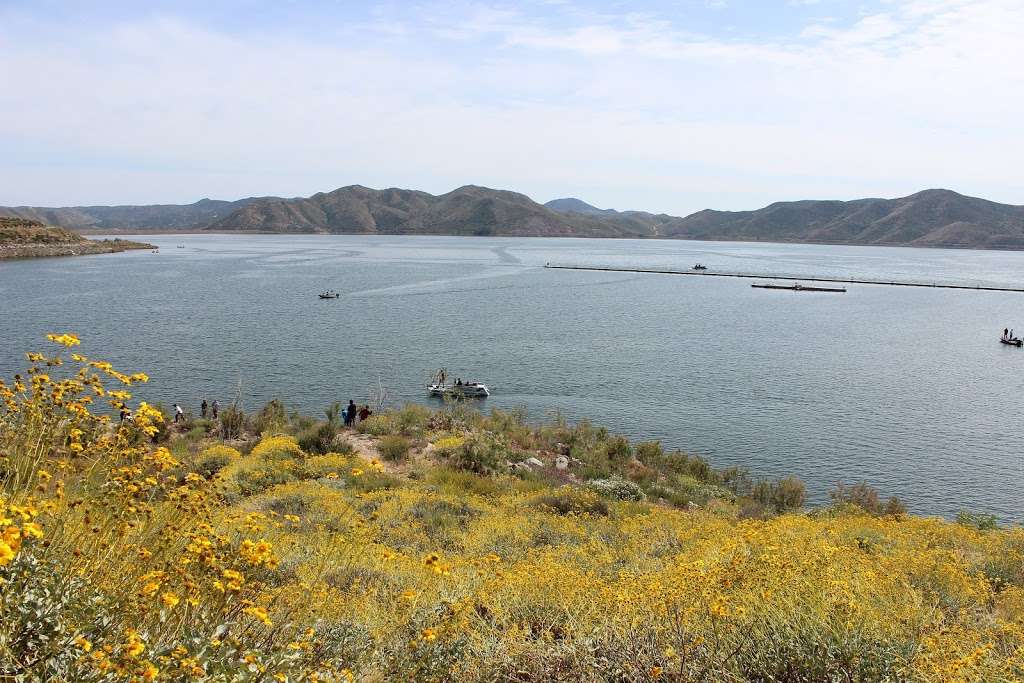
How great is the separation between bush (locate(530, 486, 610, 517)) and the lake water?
10603 millimetres

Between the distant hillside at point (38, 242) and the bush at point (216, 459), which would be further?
the distant hillside at point (38, 242)

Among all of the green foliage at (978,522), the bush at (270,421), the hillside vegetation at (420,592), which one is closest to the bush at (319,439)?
the bush at (270,421)

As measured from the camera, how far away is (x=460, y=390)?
32.3m

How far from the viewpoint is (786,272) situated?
393 ft

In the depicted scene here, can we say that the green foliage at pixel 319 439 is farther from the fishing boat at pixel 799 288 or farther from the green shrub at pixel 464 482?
the fishing boat at pixel 799 288

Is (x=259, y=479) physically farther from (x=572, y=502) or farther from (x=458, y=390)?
(x=458, y=390)

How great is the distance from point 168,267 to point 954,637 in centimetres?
11388

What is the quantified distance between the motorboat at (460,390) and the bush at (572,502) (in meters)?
17.0

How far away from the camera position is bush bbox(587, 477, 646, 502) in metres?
17.0

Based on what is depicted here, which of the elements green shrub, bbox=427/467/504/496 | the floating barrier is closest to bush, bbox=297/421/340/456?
green shrub, bbox=427/467/504/496

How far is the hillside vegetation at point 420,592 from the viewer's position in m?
4.39

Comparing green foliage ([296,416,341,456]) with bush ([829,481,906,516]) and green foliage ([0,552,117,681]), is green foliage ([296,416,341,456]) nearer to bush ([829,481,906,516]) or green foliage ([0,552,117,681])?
bush ([829,481,906,516])

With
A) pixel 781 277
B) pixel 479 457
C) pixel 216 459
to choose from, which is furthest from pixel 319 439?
pixel 781 277

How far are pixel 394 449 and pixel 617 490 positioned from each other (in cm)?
674
